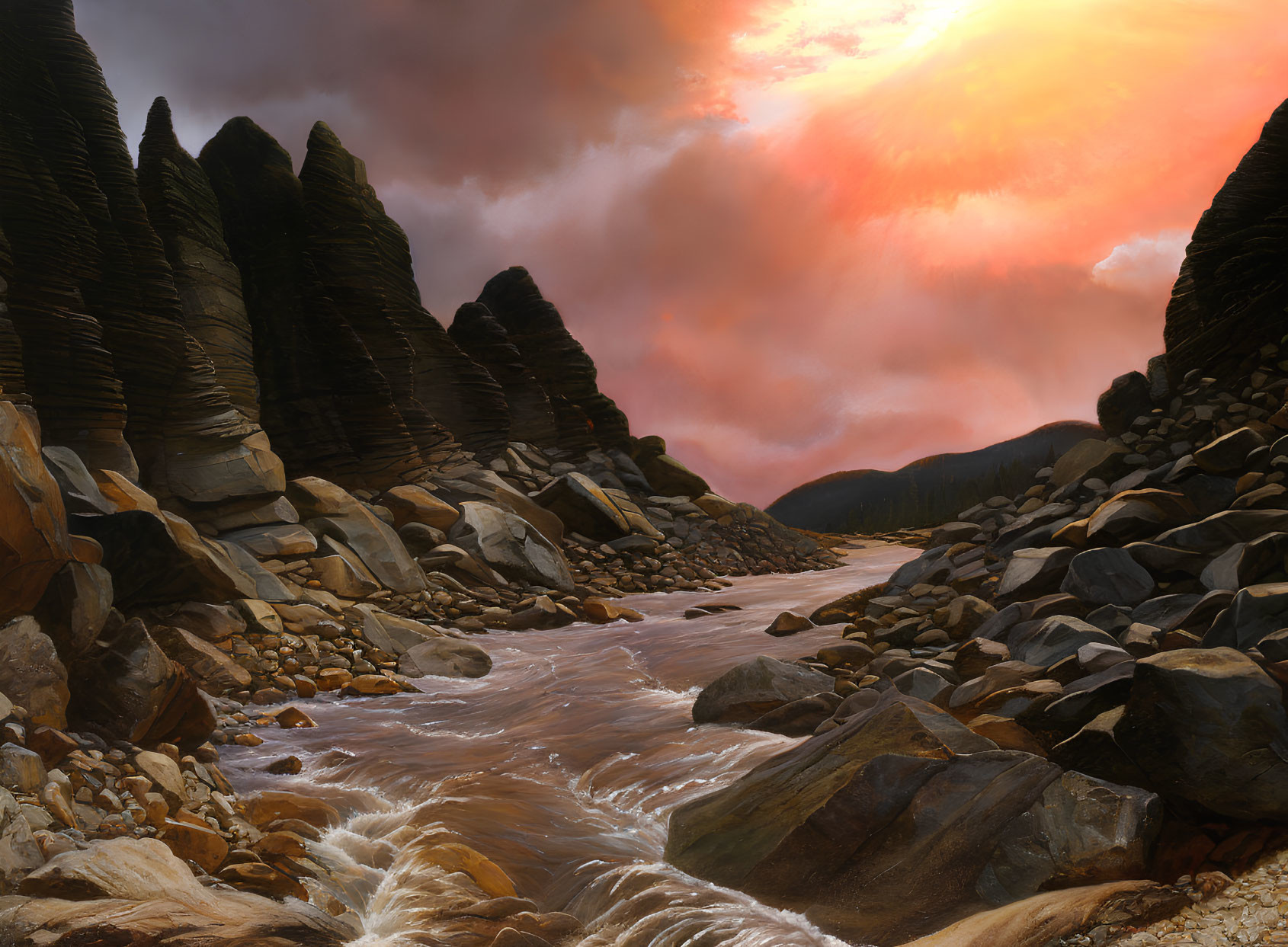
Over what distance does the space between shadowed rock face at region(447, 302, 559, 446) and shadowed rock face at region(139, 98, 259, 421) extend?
340 inches

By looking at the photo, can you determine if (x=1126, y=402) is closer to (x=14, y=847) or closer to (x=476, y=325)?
(x=14, y=847)

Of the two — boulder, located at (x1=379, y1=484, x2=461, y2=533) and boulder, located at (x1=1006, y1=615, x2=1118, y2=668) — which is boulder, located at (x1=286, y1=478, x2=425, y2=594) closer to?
boulder, located at (x1=379, y1=484, x2=461, y2=533)

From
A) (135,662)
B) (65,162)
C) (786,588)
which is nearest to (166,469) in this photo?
(65,162)

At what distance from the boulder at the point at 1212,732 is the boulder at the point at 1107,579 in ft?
9.82

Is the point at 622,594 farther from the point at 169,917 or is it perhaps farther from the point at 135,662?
the point at 169,917

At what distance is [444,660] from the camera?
1053 centimetres

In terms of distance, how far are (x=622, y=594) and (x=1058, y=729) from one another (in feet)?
44.1

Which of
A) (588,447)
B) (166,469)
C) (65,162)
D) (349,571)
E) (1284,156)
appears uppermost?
(65,162)

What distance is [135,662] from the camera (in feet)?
18.8

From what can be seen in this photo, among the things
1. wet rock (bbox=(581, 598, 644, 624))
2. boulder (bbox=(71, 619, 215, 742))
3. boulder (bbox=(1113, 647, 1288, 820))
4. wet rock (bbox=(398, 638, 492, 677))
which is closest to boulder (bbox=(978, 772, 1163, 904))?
boulder (bbox=(1113, 647, 1288, 820))

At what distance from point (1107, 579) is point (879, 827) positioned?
14.1ft

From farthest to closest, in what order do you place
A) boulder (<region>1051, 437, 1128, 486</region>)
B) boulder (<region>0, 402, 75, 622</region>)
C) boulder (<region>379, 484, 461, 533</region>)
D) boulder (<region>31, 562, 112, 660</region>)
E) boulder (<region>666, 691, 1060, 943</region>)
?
boulder (<region>379, 484, 461, 533</region>)
boulder (<region>1051, 437, 1128, 486</region>)
boulder (<region>31, 562, 112, 660</region>)
boulder (<region>0, 402, 75, 622</region>)
boulder (<region>666, 691, 1060, 943</region>)

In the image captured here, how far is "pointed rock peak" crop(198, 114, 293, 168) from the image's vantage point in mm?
21844

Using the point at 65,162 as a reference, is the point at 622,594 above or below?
below
